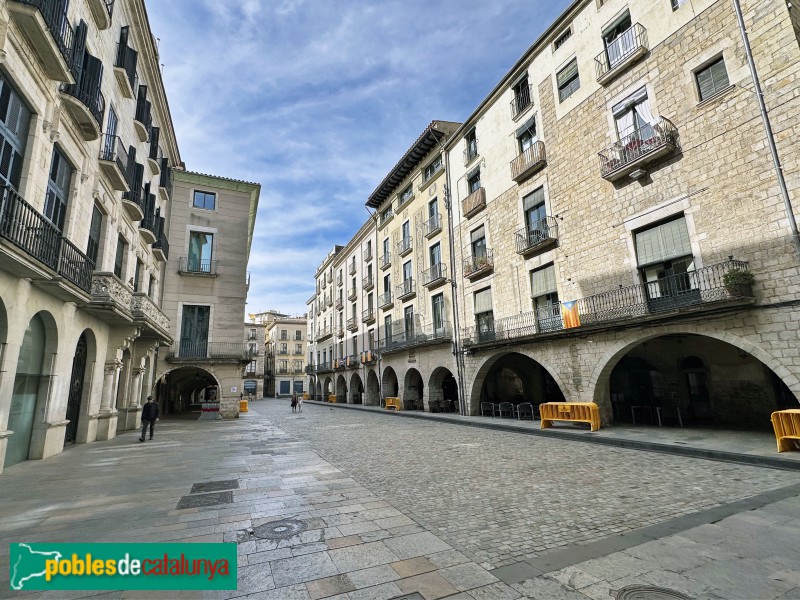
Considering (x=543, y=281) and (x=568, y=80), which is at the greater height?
(x=568, y=80)

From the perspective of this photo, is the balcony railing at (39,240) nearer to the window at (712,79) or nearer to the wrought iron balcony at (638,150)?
the wrought iron balcony at (638,150)

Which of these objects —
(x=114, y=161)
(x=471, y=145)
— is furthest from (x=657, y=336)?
(x=114, y=161)

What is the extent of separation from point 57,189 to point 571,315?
→ 51.8 feet

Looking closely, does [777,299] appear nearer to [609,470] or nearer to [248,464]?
[609,470]

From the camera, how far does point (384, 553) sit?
4.03 metres

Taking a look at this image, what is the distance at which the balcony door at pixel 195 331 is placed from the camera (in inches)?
859

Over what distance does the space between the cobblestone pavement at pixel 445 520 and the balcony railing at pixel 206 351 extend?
1235 centimetres

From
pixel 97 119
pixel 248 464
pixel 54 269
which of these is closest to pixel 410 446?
pixel 248 464

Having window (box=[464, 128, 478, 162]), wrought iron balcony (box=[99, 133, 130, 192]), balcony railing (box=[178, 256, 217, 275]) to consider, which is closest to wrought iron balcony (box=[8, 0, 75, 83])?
wrought iron balcony (box=[99, 133, 130, 192])

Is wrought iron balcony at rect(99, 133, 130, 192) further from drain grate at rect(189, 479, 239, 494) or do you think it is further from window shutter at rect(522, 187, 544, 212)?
window shutter at rect(522, 187, 544, 212)

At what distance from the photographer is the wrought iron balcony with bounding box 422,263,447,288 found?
23.3 meters

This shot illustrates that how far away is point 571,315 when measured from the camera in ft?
47.2

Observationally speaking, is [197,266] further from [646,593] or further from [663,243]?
[646,593]

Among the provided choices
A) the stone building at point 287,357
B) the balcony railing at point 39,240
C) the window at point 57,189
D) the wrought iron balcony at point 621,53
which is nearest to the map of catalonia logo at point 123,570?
the balcony railing at point 39,240
